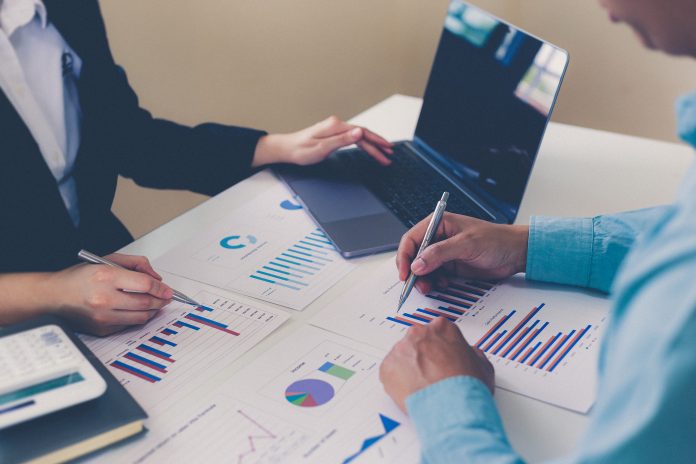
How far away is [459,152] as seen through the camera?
4.46 ft

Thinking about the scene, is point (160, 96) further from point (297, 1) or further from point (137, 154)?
point (137, 154)

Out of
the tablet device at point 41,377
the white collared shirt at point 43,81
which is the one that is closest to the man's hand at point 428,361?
the tablet device at point 41,377

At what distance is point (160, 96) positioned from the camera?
2141 millimetres

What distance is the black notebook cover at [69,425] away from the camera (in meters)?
0.73

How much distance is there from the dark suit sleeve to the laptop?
0.34ft

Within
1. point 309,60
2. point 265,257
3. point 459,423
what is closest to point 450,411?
point 459,423

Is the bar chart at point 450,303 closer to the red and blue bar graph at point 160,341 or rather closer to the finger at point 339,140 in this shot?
the red and blue bar graph at point 160,341

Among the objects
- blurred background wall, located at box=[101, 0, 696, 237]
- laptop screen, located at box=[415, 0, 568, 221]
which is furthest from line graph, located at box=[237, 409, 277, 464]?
blurred background wall, located at box=[101, 0, 696, 237]

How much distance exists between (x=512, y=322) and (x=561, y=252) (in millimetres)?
150

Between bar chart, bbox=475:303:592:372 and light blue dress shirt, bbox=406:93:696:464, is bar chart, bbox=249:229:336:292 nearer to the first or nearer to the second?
bar chart, bbox=475:303:592:372

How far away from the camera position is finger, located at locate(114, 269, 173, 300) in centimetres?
96

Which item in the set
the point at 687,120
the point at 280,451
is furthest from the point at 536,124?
the point at 280,451

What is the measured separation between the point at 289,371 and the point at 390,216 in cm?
44

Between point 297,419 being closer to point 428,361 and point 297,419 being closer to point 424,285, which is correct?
point 428,361
